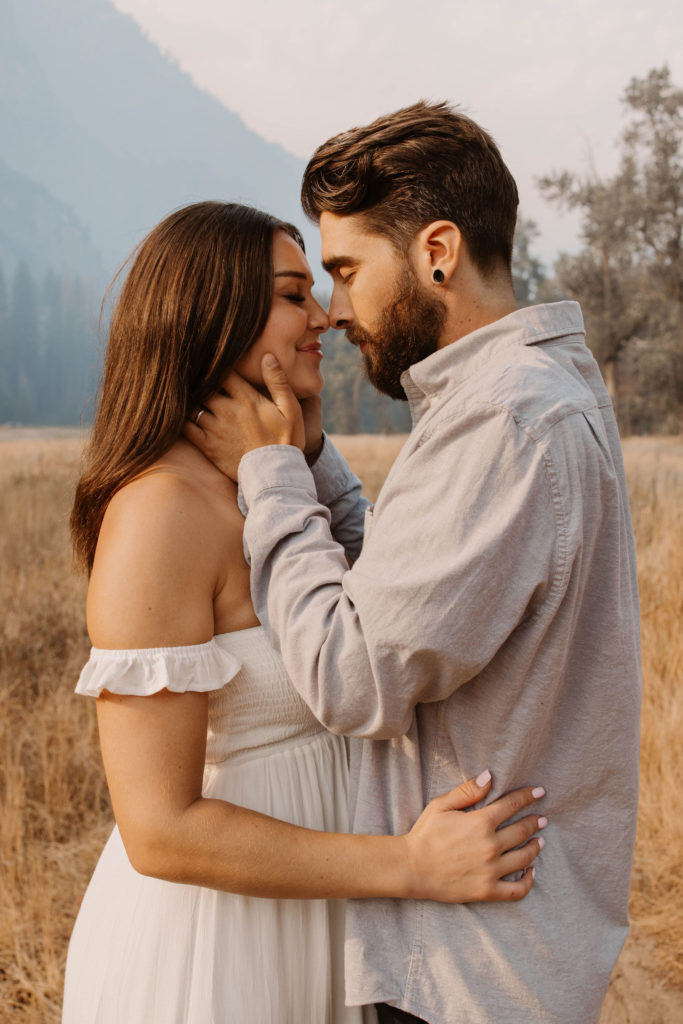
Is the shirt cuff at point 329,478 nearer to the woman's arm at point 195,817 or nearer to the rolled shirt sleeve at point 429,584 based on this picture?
the woman's arm at point 195,817

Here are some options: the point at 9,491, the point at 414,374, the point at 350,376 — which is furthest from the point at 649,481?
the point at 350,376

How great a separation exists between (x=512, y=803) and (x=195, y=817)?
0.51 metres

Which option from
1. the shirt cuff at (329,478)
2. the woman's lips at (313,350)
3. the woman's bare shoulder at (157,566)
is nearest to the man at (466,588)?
the woman's bare shoulder at (157,566)

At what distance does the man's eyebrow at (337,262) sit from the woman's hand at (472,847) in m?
0.99

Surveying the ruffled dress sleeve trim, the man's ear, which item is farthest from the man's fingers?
the man's ear

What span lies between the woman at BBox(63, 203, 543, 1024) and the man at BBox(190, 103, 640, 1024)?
9 centimetres

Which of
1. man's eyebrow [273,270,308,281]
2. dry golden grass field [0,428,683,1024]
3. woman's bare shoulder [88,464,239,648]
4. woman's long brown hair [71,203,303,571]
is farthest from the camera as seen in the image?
dry golden grass field [0,428,683,1024]

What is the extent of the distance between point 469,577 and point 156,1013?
101cm

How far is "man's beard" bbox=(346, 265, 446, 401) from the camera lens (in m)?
1.43

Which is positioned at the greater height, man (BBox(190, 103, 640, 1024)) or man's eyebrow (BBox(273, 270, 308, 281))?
man's eyebrow (BBox(273, 270, 308, 281))

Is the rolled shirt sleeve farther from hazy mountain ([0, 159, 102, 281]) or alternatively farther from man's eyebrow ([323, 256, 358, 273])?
hazy mountain ([0, 159, 102, 281])

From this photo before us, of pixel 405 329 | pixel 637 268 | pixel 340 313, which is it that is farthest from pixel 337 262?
pixel 637 268

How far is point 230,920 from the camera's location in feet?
4.53

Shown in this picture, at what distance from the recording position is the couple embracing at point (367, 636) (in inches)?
42.7
